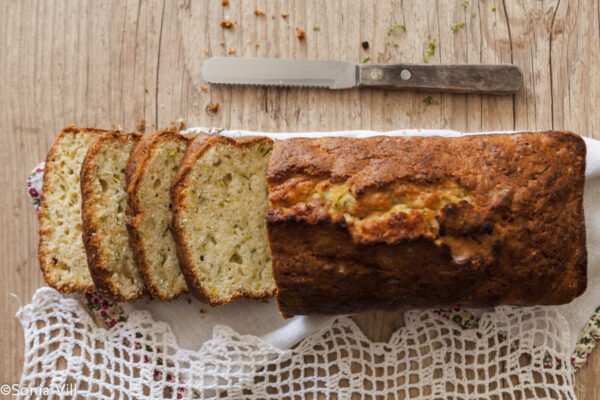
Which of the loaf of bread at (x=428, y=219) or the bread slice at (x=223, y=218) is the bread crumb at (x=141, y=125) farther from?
the loaf of bread at (x=428, y=219)

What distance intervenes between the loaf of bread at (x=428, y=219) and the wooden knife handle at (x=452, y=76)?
60cm

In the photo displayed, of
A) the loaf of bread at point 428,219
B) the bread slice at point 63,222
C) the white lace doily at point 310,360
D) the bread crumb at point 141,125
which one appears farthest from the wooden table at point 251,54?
the loaf of bread at point 428,219

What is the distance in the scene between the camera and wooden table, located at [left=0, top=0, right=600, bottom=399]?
2.87 m

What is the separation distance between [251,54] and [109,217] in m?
1.24

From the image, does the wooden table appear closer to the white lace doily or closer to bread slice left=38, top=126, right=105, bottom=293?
bread slice left=38, top=126, right=105, bottom=293

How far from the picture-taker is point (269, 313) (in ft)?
8.89

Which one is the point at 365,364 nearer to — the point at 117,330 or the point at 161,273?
the point at 161,273

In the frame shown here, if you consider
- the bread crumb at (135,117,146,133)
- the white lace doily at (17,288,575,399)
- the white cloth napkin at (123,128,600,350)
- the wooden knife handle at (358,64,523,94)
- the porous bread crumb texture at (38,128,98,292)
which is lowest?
the white lace doily at (17,288,575,399)

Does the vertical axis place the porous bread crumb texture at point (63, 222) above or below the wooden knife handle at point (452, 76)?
below

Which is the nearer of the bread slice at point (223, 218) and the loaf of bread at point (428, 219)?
the loaf of bread at point (428, 219)

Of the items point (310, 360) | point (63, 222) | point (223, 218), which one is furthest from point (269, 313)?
point (63, 222)

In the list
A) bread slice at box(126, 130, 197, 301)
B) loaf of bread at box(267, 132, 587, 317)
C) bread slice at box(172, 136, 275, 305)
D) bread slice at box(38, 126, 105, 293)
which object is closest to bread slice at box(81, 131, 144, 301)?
bread slice at box(126, 130, 197, 301)

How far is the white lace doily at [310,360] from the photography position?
266 centimetres

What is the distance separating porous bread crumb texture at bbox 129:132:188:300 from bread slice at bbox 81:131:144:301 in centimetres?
12
